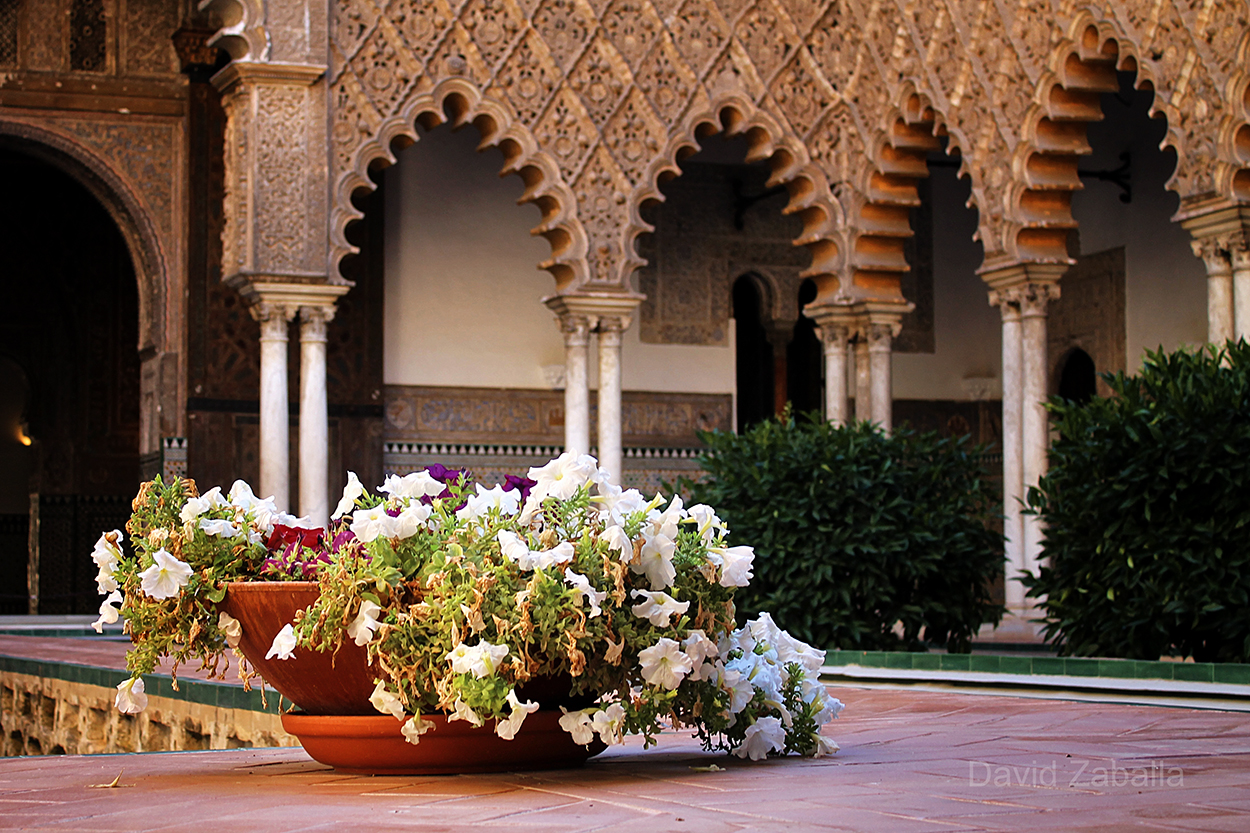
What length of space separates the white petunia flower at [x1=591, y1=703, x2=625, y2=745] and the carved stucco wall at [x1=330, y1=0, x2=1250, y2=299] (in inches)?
347

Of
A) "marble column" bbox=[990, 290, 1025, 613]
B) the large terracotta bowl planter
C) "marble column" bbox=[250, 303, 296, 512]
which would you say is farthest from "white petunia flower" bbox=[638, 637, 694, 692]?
"marble column" bbox=[990, 290, 1025, 613]

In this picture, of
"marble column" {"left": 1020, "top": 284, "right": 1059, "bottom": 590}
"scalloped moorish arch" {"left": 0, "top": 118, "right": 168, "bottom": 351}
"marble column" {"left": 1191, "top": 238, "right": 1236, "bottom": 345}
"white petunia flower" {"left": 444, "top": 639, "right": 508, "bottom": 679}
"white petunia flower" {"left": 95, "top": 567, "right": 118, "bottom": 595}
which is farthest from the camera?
"scalloped moorish arch" {"left": 0, "top": 118, "right": 168, "bottom": 351}

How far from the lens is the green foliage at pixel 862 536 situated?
28.0ft

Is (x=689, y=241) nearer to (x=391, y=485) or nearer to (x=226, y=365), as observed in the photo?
(x=226, y=365)

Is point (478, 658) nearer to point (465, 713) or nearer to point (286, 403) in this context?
point (465, 713)

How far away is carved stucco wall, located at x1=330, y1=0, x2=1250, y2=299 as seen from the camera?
1227 centimetres

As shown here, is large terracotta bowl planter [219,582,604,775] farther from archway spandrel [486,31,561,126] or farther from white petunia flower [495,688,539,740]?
archway spandrel [486,31,561,126]

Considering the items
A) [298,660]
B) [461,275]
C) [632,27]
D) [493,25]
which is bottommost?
[298,660]

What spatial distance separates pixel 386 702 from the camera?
3291mm

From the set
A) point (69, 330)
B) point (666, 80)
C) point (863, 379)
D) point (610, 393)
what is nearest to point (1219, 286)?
point (863, 379)

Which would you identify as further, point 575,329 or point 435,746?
point 575,329

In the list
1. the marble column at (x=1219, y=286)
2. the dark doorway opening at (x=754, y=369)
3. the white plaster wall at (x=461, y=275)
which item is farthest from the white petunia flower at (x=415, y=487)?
the dark doorway opening at (x=754, y=369)

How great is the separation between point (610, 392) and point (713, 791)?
10.7 meters

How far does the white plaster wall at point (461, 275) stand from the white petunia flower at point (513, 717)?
12.0 meters
